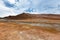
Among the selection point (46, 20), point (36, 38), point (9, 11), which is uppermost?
point (9, 11)

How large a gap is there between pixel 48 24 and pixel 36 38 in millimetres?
167

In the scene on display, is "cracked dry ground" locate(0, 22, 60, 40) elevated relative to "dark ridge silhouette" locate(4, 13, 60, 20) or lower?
lower

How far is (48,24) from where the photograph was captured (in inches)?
42.9

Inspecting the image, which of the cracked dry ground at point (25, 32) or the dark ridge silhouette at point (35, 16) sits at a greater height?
the dark ridge silhouette at point (35, 16)

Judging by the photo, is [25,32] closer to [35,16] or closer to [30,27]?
[30,27]

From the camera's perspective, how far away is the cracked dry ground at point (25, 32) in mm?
1015

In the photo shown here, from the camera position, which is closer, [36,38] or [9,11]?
[36,38]

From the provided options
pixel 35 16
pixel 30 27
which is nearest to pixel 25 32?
pixel 30 27

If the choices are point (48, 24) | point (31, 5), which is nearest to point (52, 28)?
point (48, 24)

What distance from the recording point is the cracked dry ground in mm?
1015

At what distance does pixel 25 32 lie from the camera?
1.06 meters

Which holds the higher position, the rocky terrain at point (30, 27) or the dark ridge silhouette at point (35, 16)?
the dark ridge silhouette at point (35, 16)

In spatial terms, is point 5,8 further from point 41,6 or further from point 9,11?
point 41,6

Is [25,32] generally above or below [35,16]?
below
